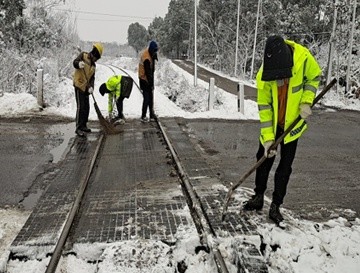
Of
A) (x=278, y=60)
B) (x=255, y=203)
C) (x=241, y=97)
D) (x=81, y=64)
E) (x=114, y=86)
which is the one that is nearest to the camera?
(x=278, y=60)

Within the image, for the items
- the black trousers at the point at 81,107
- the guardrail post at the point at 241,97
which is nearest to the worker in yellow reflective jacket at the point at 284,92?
the black trousers at the point at 81,107

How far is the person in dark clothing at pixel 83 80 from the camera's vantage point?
7.76 metres

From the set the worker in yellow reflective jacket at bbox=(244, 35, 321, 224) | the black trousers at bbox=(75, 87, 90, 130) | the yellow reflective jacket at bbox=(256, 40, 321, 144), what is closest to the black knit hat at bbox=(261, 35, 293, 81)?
the worker in yellow reflective jacket at bbox=(244, 35, 321, 224)

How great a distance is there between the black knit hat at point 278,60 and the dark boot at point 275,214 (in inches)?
54.5

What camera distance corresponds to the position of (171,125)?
9.28m

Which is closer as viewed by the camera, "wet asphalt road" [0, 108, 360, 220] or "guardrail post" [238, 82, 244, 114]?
"wet asphalt road" [0, 108, 360, 220]

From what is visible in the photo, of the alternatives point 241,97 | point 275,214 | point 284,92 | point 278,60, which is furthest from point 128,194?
point 241,97

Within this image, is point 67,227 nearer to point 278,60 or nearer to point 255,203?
point 255,203

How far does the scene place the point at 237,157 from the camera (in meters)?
6.88

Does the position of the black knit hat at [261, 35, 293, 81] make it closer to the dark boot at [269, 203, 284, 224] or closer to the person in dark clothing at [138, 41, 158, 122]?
the dark boot at [269, 203, 284, 224]

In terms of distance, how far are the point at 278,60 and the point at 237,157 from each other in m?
3.54

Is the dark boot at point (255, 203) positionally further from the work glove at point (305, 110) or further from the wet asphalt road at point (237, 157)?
the work glove at point (305, 110)

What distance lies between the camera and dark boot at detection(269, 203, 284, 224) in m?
3.94

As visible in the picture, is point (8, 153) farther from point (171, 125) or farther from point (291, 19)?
point (291, 19)
